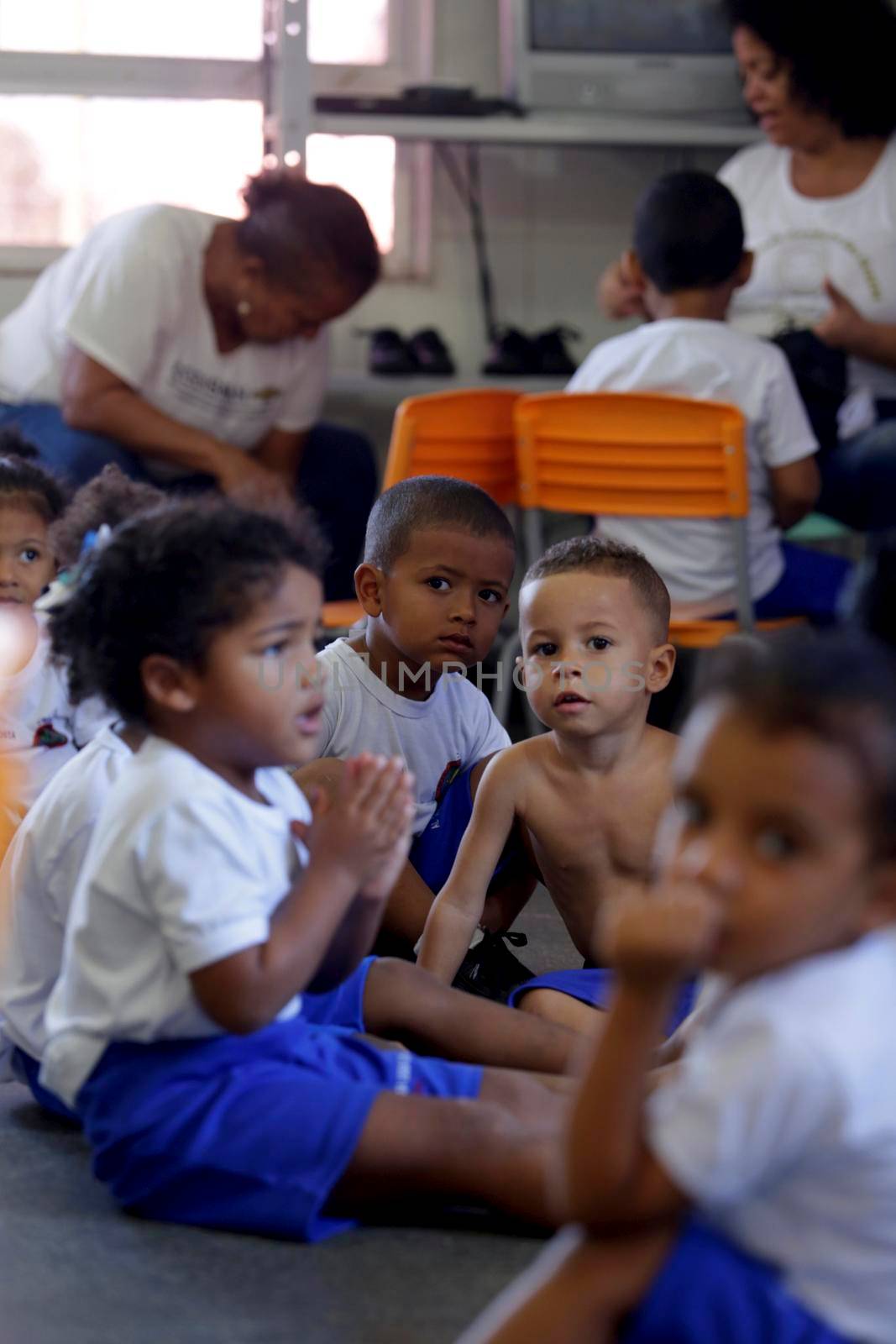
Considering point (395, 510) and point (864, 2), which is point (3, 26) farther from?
point (395, 510)

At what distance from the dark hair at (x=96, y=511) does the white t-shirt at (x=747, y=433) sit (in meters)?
1.05

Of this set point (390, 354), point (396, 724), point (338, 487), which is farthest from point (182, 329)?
point (396, 724)

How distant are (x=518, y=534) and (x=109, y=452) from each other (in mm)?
1419

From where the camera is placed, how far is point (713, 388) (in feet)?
9.60

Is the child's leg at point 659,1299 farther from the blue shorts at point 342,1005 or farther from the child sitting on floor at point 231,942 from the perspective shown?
the blue shorts at point 342,1005

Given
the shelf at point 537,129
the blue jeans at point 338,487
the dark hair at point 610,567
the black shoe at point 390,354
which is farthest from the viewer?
the black shoe at point 390,354

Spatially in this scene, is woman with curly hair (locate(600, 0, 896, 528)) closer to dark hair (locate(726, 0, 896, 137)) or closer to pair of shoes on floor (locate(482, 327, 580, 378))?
dark hair (locate(726, 0, 896, 137))

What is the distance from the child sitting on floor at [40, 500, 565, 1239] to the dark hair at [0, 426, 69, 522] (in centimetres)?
100

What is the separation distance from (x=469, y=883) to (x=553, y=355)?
251cm

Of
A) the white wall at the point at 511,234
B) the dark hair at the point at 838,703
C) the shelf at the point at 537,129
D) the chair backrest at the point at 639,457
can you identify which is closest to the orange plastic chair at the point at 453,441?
the chair backrest at the point at 639,457

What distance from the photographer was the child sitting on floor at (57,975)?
1.55 m

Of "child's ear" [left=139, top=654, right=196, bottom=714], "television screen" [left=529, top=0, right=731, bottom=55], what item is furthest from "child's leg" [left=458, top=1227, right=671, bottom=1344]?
"television screen" [left=529, top=0, right=731, bottom=55]

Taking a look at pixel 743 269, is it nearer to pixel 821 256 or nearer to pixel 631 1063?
pixel 821 256

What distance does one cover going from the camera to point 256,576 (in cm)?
139
